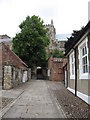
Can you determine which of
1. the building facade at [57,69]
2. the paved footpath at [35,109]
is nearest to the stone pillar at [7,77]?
the paved footpath at [35,109]

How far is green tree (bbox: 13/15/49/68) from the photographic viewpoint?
3662 cm

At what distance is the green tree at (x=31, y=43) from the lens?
3662cm

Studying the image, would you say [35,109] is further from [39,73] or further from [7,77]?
[39,73]

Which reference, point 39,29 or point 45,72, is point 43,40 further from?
point 45,72

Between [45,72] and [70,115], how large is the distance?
120ft

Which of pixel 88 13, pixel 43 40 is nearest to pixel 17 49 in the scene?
pixel 43 40

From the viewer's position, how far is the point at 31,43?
36656 mm

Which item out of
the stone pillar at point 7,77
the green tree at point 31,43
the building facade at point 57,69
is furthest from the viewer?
the green tree at point 31,43

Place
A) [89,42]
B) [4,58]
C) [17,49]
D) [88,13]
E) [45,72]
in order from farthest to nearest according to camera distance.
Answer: [45,72] → [17,49] → [4,58] → [89,42] → [88,13]

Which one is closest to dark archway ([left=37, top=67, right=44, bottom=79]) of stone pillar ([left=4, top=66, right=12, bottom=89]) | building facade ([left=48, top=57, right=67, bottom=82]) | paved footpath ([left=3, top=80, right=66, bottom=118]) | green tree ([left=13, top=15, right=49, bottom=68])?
green tree ([left=13, top=15, right=49, bottom=68])

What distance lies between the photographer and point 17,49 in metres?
37.0

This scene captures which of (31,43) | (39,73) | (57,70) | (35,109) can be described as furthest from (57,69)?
(35,109)

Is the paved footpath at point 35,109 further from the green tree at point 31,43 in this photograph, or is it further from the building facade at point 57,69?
the green tree at point 31,43

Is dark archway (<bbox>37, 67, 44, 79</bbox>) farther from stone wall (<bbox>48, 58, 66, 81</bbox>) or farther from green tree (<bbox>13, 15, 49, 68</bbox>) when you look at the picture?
stone wall (<bbox>48, 58, 66, 81</bbox>)
